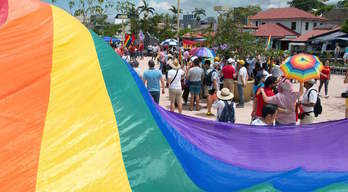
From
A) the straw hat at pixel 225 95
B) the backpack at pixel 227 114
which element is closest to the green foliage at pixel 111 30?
the straw hat at pixel 225 95

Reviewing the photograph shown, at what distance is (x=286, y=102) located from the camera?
18.0 feet

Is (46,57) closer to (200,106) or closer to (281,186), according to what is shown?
(281,186)

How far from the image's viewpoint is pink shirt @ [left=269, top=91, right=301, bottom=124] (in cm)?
545

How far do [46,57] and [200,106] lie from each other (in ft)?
24.8

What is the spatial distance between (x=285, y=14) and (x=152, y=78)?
185ft

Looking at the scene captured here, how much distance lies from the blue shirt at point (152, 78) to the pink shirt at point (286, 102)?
9.77 ft

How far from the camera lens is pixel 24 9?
4008 mm

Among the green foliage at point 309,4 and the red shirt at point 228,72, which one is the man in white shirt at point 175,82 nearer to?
the red shirt at point 228,72

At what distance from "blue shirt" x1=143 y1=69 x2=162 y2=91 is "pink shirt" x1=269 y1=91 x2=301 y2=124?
2.98m

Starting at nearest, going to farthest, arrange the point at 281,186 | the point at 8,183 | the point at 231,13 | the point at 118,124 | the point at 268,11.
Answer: the point at 8,183, the point at 118,124, the point at 281,186, the point at 231,13, the point at 268,11

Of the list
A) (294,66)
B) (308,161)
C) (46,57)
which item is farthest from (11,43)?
(294,66)

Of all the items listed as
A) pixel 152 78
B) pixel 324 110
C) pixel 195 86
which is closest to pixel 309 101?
pixel 152 78

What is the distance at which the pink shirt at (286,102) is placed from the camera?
545cm

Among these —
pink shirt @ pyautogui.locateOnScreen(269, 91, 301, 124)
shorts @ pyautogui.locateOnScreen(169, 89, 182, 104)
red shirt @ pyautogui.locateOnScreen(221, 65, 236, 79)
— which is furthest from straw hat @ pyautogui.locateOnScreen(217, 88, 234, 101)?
red shirt @ pyautogui.locateOnScreen(221, 65, 236, 79)
